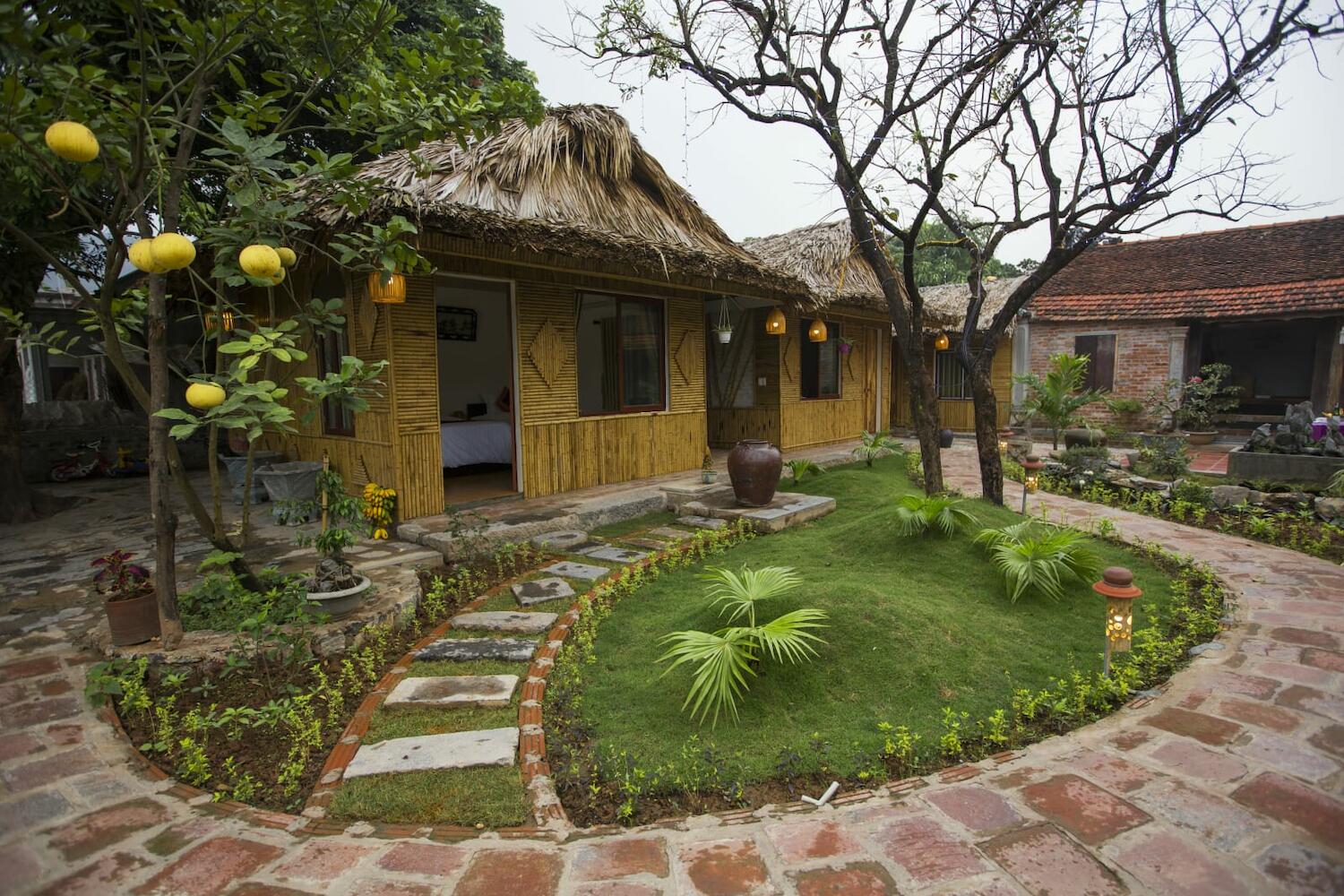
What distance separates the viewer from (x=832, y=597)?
3.77 metres

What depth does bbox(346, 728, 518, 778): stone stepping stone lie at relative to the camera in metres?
2.63

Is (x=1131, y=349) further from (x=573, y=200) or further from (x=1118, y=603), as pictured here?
(x=1118, y=603)

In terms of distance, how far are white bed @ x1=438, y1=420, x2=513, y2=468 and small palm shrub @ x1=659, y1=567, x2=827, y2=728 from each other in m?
5.32

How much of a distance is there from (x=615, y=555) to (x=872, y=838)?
355 centimetres

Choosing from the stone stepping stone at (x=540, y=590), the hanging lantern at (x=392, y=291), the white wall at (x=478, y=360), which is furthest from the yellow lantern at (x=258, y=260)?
the white wall at (x=478, y=360)

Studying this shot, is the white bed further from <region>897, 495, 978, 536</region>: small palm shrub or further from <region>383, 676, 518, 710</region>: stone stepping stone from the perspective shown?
<region>383, 676, 518, 710</region>: stone stepping stone

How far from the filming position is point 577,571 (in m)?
5.10

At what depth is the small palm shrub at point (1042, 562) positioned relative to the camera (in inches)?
169

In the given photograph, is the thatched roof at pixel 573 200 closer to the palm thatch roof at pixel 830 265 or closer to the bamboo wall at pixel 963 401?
the palm thatch roof at pixel 830 265

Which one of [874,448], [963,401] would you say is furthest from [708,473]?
[963,401]

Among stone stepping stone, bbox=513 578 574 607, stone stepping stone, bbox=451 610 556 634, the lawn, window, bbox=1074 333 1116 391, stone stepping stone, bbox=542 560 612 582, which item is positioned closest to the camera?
the lawn

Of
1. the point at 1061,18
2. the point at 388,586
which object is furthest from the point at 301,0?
the point at 1061,18

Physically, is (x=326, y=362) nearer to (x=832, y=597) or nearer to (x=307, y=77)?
(x=307, y=77)

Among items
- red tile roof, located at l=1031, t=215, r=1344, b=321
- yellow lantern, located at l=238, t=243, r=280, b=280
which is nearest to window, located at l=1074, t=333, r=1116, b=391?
red tile roof, located at l=1031, t=215, r=1344, b=321
